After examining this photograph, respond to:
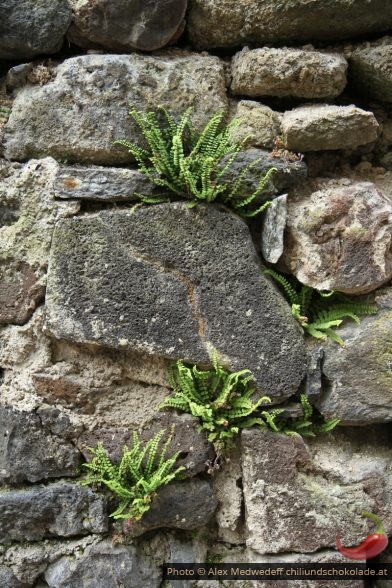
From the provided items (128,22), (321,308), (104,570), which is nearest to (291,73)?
(128,22)

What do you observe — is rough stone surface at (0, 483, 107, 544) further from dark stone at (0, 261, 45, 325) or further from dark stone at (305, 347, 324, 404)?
dark stone at (305, 347, 324, 404)

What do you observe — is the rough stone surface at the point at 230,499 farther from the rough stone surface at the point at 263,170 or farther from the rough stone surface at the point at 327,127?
the rough stone surface at the point at 327,127

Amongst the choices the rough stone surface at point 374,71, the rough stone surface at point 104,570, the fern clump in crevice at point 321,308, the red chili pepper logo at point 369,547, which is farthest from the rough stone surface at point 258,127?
the rough stone surface at point 104,570

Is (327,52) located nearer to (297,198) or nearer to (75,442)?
(297,198)

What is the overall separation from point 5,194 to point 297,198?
174cm

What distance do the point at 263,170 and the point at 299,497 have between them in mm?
1893

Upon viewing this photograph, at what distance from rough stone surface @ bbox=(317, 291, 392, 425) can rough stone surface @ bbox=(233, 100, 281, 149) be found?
1.25 meters

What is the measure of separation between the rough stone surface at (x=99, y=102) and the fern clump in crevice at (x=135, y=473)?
1.68m

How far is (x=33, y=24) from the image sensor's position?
2.84 meters

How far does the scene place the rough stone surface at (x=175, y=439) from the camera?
288cm

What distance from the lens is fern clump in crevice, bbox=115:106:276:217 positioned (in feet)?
9.04

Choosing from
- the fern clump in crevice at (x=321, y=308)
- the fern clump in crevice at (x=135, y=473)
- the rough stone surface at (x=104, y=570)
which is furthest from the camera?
the fern clump in crevice at (x=321, y=308)

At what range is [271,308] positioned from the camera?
289 cm

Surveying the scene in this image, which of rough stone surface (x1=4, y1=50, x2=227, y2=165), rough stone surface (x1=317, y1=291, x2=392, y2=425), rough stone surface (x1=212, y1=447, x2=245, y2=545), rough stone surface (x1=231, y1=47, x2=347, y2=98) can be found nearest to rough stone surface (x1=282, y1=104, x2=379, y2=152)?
rough stone surface (x1=231, y1=47, x2=347, y2=98)
